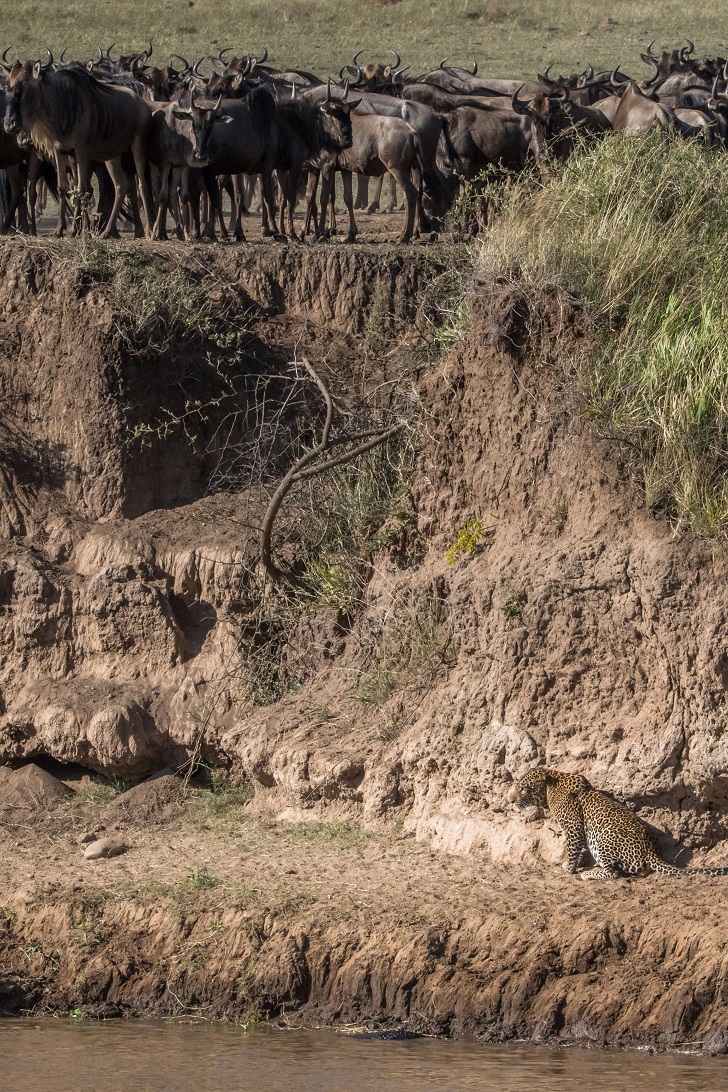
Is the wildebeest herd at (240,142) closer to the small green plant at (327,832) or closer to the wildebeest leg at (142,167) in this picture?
the wildebeest leg at (142,167)

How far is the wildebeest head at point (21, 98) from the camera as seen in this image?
13859mm

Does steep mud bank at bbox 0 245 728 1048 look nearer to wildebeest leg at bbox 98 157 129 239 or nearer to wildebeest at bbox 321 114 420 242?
wildebeest leg at bbox 98 157 129 239

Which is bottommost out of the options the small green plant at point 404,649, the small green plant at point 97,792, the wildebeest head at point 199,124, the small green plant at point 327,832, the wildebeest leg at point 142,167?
the small green plant at point 97,792

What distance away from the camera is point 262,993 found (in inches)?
314

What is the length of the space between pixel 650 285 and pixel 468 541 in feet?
6.33

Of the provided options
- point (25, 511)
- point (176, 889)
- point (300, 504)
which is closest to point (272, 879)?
point (176, 889)

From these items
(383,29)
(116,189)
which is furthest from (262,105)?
(383,29)

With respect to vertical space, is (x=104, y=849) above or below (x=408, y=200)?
below

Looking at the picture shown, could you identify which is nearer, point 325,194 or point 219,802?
point 219,802

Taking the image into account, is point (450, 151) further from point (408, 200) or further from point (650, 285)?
point (650, 285)

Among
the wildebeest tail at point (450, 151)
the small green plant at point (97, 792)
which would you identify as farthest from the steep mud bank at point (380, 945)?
the wildebeest tail at point (450, 151)

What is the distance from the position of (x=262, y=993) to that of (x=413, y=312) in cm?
586

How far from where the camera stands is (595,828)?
27.5 feet

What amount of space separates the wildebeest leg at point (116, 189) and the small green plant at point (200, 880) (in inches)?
260
